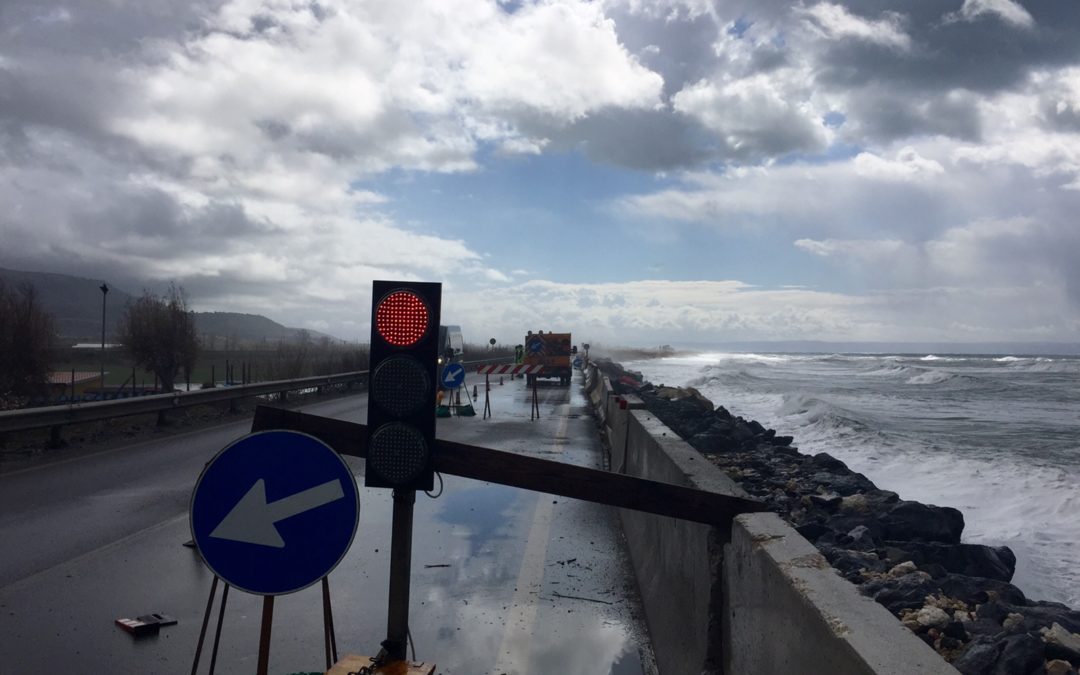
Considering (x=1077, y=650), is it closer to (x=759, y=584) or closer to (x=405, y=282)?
(x=759, y=584)

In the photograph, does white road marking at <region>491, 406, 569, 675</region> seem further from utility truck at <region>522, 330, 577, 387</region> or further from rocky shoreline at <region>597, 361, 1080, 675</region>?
utility truck at <region>522, 330, 577, 387</region>

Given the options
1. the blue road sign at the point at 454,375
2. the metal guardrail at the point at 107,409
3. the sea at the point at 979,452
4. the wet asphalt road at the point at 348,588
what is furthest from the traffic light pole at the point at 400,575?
the blue road sign at the point at 454,375

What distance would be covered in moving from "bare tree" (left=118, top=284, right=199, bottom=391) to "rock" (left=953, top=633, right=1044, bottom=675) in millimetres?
30841

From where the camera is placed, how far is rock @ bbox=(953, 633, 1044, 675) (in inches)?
155

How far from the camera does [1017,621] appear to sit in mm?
4754

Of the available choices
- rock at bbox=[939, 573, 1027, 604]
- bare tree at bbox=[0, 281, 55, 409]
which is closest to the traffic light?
rock at bbox=[939, 573, 1027, 604]

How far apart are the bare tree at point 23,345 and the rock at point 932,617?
79.3 feet

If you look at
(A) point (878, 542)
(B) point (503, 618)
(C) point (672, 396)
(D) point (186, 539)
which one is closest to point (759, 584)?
(B) point (503, 618)

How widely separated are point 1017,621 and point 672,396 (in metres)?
21.2

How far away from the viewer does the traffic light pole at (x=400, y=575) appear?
3715mm

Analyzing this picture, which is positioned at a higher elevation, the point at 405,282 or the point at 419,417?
the point at 405,282

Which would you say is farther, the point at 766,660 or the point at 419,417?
the point at 419,417

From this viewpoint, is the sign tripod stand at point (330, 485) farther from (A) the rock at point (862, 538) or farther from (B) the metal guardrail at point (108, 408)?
(B) the metal guardrail at point (108, 408)

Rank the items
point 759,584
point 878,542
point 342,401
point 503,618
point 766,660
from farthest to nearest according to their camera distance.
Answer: point 342,401, point 878,542, point 503,618, point 759,584, point 766,660
